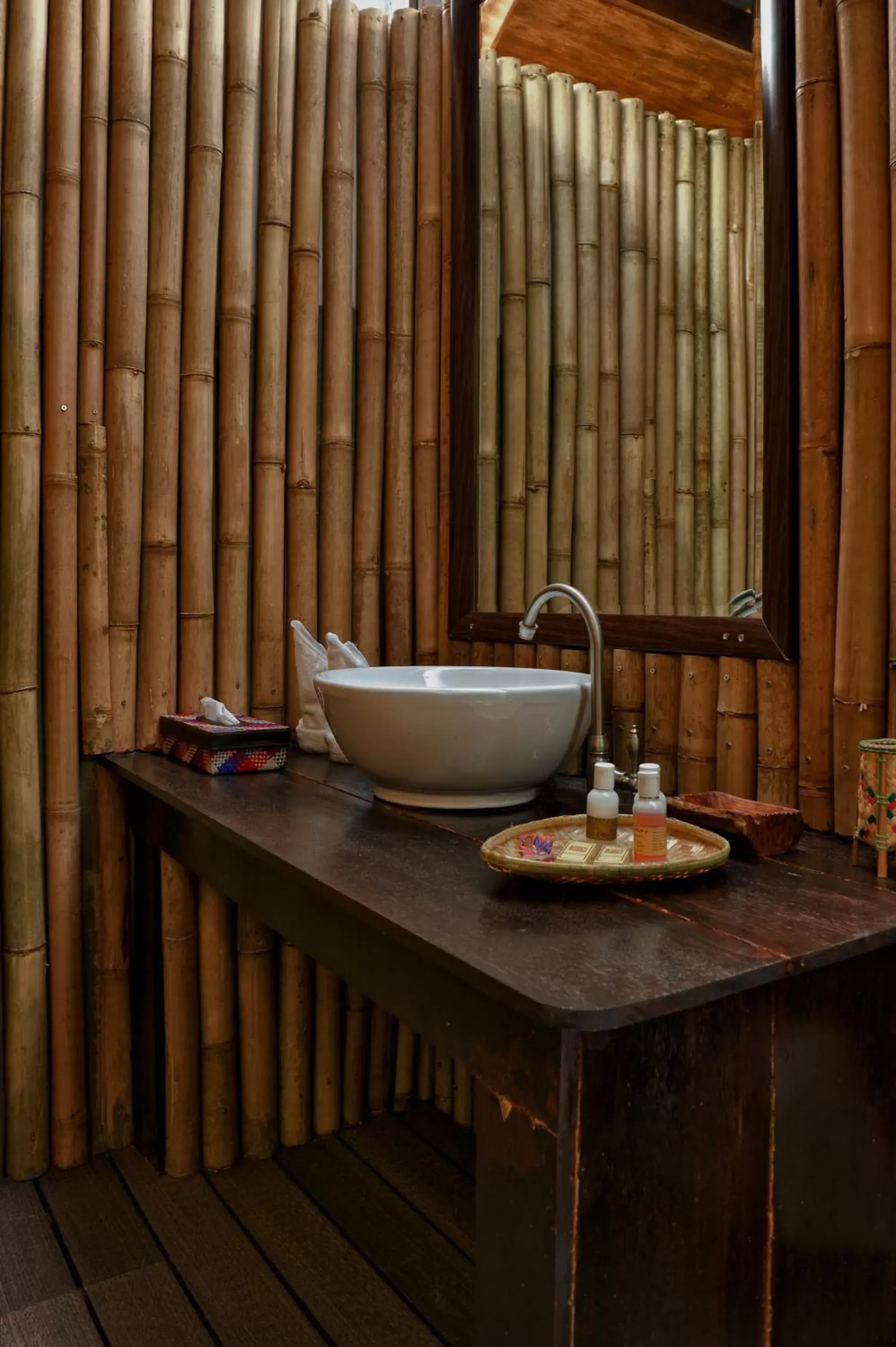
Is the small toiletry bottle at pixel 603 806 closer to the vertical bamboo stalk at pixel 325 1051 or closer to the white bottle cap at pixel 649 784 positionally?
the white bottle cap at pixel 649 784

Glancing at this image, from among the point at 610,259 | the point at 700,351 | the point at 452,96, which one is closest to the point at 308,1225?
the point at 700,351

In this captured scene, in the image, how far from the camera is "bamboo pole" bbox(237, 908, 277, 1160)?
205 centimetres

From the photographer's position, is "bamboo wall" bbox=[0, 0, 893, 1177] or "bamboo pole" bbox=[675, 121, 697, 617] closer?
"bamboo pole" bbox=[675, 121, 697, 617]

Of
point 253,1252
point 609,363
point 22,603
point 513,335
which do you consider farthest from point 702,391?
point 253,1252

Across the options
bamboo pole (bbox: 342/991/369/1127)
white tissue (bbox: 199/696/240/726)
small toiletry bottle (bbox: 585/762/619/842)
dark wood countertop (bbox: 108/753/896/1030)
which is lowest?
bamboo pole (bbox: 342/991/369/1127)

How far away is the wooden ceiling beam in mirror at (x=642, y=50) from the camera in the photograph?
1.54m

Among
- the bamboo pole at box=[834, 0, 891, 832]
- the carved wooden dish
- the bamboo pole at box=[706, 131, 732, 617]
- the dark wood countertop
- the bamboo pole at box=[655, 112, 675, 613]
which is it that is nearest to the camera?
the dark wood countertop

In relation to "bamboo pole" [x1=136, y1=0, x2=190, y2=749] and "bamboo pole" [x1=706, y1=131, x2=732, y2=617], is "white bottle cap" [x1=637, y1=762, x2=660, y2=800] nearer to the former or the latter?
"bamboo pole" [x1=706, y1=131, x2=732, y2=617]

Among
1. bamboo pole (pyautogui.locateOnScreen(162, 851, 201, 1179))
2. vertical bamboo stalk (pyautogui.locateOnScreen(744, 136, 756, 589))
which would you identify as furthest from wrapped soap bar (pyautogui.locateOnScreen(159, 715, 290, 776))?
Result: vertical bamboo stalk (pyautogui.locateOnScreen(744, 136, 756, 589))

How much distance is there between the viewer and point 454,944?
0.95 metres

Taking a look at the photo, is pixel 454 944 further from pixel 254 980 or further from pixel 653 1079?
pixel 254 980

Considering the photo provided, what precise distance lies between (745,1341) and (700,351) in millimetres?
1330

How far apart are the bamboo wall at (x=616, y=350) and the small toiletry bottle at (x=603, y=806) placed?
0.47 m

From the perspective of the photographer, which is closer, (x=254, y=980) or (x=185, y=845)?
(x=185, y=845)
